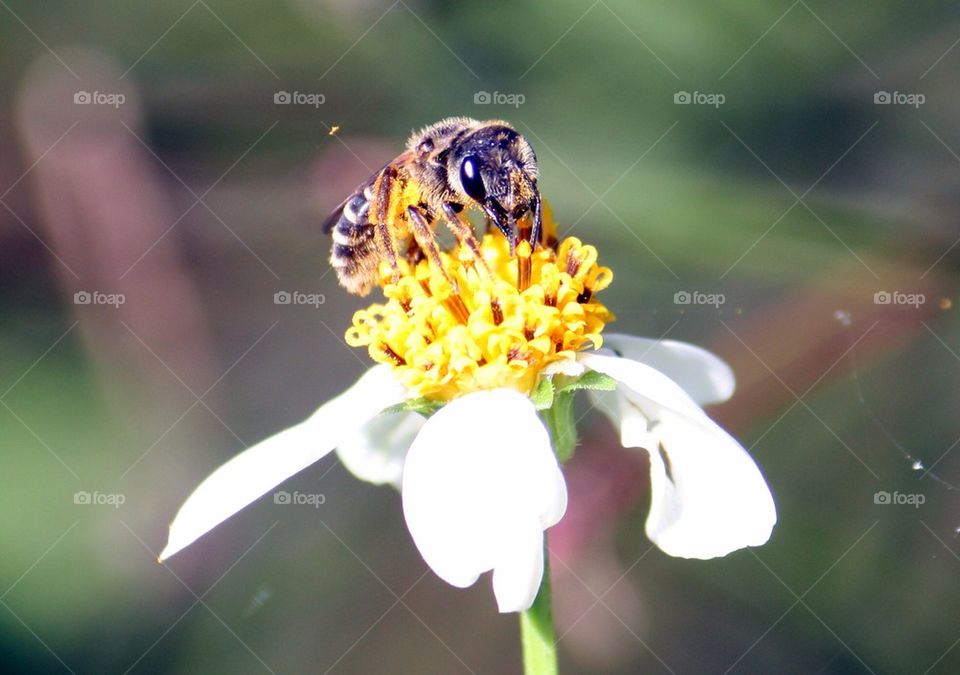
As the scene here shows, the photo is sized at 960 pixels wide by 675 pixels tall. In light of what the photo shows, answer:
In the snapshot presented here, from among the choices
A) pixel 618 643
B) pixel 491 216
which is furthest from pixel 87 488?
pixel 491 216

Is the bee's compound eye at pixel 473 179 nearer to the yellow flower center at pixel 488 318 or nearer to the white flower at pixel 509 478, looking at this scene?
the yellow flower center at pixel 488 318

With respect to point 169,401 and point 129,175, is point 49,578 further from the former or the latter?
point 129,175

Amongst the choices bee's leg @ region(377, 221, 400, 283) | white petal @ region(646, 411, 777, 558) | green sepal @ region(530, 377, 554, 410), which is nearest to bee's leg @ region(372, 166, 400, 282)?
bee's leg @ region(377, 221, 400, 283)

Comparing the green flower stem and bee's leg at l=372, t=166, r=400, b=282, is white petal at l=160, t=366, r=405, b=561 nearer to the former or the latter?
bee's leg at l=372, t=166, r=400, b=282

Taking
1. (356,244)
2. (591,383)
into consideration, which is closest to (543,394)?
(591,383)

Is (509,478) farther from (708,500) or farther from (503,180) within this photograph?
(503,180)

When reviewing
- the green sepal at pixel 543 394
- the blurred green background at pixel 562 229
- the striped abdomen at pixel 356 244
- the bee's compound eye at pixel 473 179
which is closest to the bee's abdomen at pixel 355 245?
the striped abdomen at pixel 356 244
